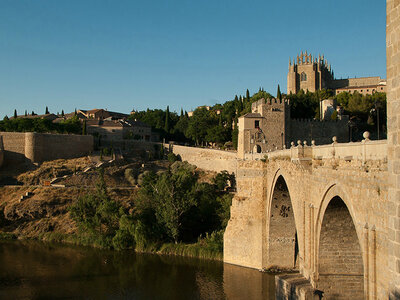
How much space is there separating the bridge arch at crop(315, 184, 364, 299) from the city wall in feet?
136

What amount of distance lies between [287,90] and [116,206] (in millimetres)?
43185

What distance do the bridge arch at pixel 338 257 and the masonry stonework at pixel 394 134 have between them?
18.1 ft

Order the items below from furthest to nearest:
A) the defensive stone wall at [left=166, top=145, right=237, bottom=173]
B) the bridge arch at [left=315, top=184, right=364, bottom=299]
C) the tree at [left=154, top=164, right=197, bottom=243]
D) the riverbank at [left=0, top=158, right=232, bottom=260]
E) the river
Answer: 1. the defensive stone wall at [left=166, top=145, right=237, bottom=173]
2. the tree at [left=154, top=164, right=197, bottom=243]
3. the riverbank at [left=0, top=158, right=232, bottom=260]
4. the river
5. the bridge arch at [left=315, top=184, right=364, bottom=299]

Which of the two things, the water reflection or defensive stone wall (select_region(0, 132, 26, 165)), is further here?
defensive stone wall (select_region(0, 132, 26, 165))

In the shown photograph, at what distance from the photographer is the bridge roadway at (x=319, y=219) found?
8023mm

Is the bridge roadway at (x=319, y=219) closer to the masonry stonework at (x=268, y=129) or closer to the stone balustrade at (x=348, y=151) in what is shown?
the stone balustrade at (x=348, y=151)

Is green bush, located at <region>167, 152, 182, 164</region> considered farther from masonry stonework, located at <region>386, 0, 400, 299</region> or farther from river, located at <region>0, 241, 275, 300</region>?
masonry stonework, located at <region>386, 0, 400, 299</region>

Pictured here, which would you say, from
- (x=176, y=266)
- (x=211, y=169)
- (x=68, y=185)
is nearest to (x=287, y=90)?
(x=211, y=169)

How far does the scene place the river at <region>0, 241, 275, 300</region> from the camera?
19859 millimetres

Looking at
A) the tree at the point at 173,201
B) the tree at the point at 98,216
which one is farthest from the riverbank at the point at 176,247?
the tree at the point at 173,201

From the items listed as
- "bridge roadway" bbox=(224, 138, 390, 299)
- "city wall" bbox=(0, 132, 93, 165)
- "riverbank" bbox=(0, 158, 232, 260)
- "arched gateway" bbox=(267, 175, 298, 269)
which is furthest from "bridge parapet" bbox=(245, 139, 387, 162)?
"city wall" bbox=(0, 132, 93, 165)

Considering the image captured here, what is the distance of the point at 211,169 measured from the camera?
44250mm

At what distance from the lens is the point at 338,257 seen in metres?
12.1

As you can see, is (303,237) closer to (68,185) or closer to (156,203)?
(156,203)
